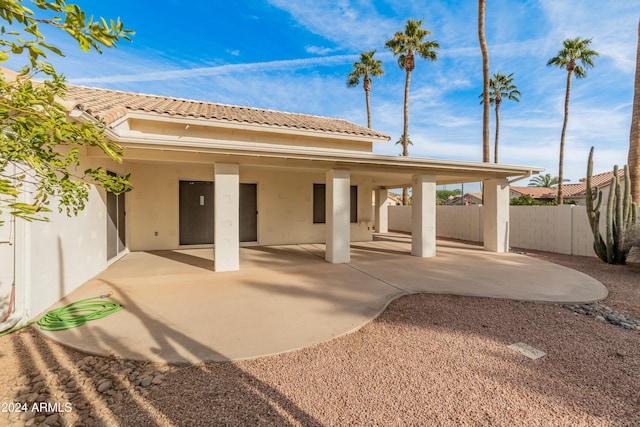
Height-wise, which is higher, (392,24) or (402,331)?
(392,24)

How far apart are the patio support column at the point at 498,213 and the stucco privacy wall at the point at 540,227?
2061 millimetres

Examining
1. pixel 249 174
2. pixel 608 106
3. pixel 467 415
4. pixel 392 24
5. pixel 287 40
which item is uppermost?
pixel 392 24

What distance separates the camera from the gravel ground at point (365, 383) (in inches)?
95.4

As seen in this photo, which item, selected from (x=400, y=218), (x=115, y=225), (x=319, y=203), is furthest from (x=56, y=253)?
(x=400, y=218)

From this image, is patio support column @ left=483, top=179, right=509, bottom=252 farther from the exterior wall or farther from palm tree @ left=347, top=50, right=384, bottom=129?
palm tree @ left=347, top=50, right=384, bottom=129

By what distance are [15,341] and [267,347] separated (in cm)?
320

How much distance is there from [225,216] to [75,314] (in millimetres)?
3424

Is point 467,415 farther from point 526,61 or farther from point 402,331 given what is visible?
point 526,61

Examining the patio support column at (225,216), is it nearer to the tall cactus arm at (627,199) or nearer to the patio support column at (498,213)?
the patio support column at (498,213)

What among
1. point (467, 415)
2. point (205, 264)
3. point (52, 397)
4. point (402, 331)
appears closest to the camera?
point (467, 415)

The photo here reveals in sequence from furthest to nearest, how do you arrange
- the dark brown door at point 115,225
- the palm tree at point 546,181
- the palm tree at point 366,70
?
the palm tree at point 546,181 → the palm tree at point 366,70 → the dark brown door at point 115,225

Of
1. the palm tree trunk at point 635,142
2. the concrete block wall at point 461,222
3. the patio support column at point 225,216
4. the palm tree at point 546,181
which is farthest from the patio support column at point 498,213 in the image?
the palm tree at point 546,181

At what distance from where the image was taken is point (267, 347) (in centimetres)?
351

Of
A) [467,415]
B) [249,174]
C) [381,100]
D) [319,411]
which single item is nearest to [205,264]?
[249,174]
